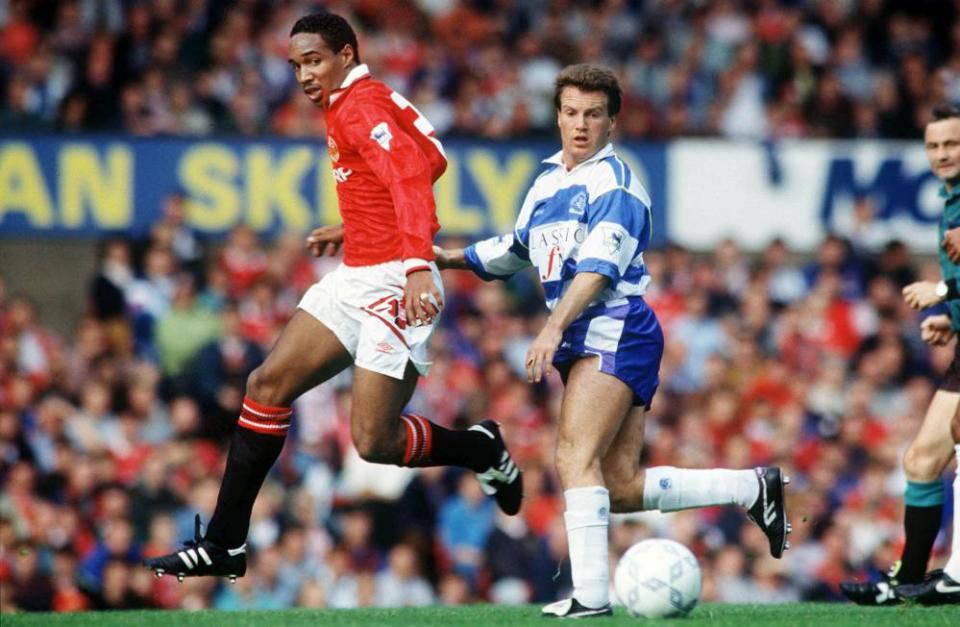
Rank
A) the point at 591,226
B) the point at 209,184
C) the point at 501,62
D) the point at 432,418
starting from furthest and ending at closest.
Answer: the point at 501,62 → the point at 209,184 → the point at 432,418 → the point at 591,226

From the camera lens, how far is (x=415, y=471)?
1221 centimetres

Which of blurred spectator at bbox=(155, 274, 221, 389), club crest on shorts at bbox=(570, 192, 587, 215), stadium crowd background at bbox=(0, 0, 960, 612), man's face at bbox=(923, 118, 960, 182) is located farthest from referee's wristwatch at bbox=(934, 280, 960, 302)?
blurred spectator at bbox=(155, 274, 221, 389)

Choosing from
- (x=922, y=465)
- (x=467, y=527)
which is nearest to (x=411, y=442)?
(x=922, y=465)

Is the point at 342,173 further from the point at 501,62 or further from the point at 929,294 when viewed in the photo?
the point at 501,62

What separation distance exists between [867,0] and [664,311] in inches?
214

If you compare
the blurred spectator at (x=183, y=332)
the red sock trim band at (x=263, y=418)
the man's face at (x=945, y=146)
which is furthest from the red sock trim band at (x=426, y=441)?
the blurred spectator at (x=183, y=332)

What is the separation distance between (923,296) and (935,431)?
2.38 ft

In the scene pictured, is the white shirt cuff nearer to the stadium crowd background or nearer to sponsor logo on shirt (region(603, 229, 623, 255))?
sponsor logo on shirt (region(603, 229, 623, 255))

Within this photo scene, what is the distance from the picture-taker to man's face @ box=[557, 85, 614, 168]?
23.4 ft

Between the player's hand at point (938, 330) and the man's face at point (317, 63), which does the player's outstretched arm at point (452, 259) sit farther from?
the player's hand at point (938, 330)

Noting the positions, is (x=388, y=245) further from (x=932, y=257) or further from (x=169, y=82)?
(x=932, y=257)

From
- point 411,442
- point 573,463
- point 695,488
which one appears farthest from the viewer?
point 411,442

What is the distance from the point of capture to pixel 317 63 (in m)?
7.51

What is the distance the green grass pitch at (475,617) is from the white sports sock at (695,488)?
0.51m
